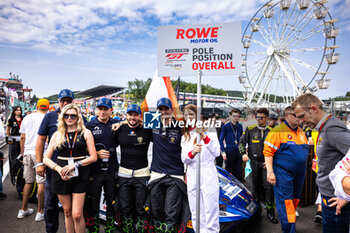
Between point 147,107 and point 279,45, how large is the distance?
19.8 meters

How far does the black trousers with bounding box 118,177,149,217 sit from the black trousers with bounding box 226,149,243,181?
9.79 ft

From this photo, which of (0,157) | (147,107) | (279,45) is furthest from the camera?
(279,45)

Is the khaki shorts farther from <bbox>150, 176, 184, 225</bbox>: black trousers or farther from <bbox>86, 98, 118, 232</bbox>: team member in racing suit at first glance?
<bbox>150, 176, 184, 225</bbox>: black trousers

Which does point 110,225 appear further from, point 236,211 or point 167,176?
point 236,211

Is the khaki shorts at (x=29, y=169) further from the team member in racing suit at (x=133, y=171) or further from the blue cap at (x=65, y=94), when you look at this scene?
the team member in racing suit at (x=133, y=171)

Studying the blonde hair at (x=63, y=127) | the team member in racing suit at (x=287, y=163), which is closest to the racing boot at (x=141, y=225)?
the blonde hair at (x=63, y=127)

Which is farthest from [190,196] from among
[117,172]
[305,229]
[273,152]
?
[305,229]

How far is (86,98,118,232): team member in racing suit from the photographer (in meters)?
2.78

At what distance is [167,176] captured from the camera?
2.68 m

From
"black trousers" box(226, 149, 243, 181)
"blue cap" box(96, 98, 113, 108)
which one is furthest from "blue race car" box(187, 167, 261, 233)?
"black trousers" box(226, 149, 243, 181)

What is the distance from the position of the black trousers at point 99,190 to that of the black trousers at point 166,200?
535 millimetres

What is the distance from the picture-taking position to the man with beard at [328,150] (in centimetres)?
190

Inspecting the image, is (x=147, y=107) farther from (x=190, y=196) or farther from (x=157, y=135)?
(x=190, y=196)

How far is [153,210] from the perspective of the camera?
2.62m
